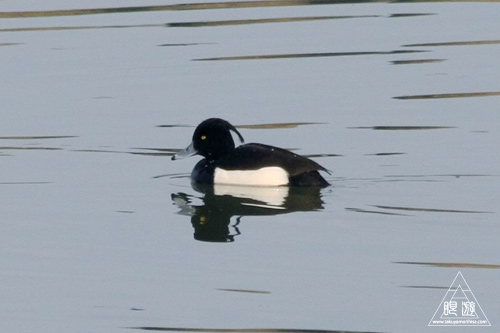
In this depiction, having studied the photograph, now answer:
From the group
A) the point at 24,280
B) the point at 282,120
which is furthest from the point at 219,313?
the point at 282,120

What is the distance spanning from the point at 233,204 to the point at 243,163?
0.62 metres

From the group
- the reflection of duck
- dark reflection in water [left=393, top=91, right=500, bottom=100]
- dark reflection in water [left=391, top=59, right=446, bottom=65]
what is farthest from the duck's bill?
dark reflection in water [left=391, top=59, right=446, bottom=65]

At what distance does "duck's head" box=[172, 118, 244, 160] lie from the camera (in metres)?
11.2

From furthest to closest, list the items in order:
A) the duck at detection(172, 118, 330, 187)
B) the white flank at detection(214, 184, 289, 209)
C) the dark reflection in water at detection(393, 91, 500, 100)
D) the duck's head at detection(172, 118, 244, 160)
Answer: the dark reflection in water at detection(393, 91, 500, 100) < the duck's head at detection(172, 118, 244, 160) < the duck at detection(172, 118, 330, 187) < the white flank at detection(214, 184, 289, 209)

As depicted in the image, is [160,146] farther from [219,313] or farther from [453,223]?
[219,313]

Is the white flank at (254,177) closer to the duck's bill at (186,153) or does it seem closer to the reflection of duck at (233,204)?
the reflection of duck at (233,204)

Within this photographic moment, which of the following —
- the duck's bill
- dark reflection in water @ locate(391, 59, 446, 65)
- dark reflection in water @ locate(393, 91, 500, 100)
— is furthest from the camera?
dark reflection in water @ locate(391, 59, 446, 65)

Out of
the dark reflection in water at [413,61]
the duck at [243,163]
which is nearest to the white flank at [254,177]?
the duck at [243,163]

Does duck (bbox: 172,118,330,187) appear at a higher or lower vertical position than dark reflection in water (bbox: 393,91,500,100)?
lower

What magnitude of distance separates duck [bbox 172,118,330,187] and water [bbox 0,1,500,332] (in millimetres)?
165

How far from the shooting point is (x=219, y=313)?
291 inches

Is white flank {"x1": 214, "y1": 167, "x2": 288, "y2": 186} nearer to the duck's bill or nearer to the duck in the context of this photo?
the duck

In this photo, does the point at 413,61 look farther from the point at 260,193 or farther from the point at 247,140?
the point at 260,193

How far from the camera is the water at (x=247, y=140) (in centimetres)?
773
